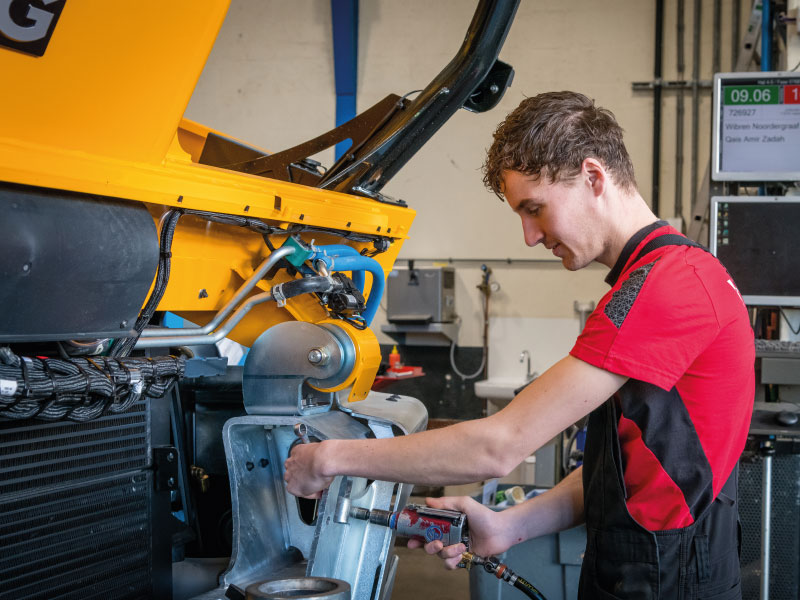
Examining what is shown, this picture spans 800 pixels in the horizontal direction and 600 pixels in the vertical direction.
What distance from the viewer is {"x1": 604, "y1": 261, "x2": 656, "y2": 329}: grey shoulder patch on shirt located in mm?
1020

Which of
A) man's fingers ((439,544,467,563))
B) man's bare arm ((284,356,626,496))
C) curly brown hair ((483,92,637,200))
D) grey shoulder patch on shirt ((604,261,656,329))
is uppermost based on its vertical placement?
curly brown hair ((483,92,637,200))

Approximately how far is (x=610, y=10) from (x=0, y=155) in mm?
5078

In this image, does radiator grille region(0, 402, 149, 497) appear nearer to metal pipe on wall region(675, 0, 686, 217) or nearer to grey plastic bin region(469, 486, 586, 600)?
grey plastic bin region(469, 486, 586, 600)

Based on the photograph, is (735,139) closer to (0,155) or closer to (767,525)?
(767,525)

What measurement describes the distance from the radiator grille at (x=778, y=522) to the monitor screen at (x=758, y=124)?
47.7 inches

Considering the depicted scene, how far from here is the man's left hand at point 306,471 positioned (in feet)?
3.86

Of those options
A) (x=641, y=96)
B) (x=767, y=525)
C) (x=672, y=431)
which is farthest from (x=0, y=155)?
(x=641, y=96)

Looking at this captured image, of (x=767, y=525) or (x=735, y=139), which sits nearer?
(x=767, y=525)

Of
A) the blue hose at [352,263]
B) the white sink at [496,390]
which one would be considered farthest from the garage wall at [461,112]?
the blue hose at [352,263]

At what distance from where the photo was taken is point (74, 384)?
1.04 meters

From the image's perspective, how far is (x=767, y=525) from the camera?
8.32 feet

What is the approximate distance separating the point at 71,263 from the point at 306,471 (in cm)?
48

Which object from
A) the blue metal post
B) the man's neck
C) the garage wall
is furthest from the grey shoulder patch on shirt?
the blue metal post

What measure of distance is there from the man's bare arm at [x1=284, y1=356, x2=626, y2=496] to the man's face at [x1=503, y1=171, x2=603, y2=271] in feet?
0.74
